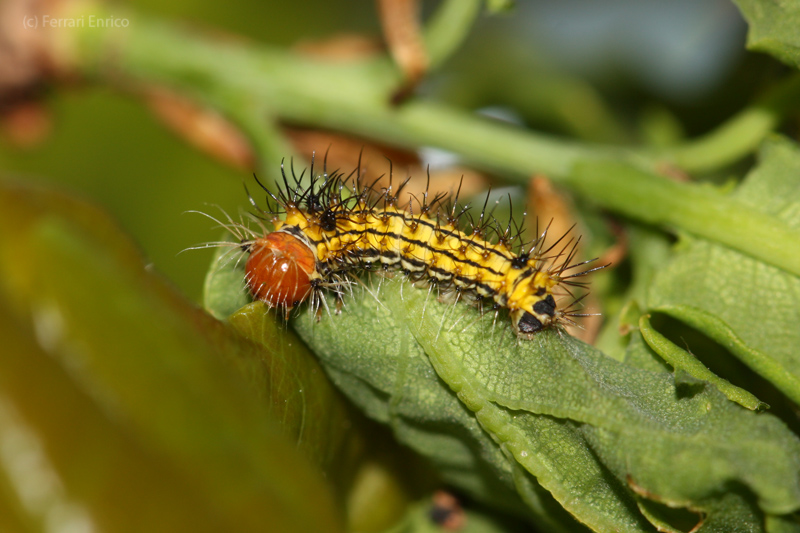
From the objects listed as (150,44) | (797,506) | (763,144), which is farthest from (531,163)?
(150,44)

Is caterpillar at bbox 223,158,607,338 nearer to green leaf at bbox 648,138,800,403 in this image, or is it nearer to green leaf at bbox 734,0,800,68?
green leaf at bbox 648,138,800,403

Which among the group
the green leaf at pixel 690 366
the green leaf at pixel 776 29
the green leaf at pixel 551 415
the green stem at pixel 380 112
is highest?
the green leaf at pixel 776 29

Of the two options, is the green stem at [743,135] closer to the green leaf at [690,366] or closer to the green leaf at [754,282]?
the green leaf at [754,282]

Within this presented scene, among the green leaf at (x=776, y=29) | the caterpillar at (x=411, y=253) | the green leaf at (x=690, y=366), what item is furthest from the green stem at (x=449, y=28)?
the green leaf at (x=690, y=366)

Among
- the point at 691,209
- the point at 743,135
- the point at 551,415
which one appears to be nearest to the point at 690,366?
the point at 551,415

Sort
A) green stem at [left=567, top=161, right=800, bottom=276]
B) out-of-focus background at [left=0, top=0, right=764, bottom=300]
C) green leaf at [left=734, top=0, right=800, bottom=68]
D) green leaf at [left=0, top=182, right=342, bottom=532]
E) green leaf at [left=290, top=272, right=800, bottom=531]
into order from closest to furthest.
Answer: green leaf at [left=0, top=182, right=342, bottom=532] < green leaf at [left=290, top=272, right=800, bottom=531] < green leaf at [left=734, top=0, right=800, bottom=68] < green stem at [left=567, top=161, right=800, bottom=276] < out-of-focus background at [left=0, top=0, right=764, bottom=300]

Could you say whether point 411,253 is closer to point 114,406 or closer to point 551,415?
point 551,415

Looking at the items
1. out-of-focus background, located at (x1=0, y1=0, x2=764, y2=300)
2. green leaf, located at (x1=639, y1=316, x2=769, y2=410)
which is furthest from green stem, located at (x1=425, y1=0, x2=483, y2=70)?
green leaf, located at (x1=639, y1=316, x2=769, y2=410)
